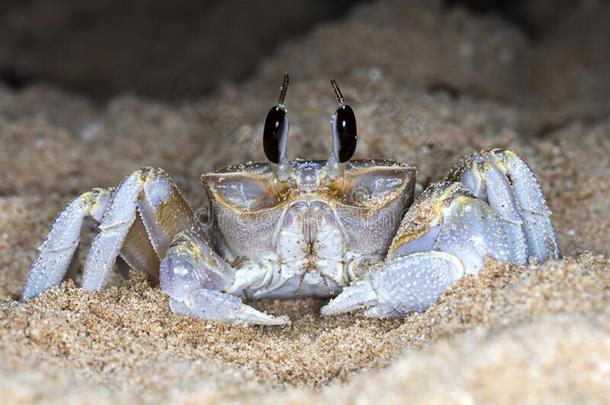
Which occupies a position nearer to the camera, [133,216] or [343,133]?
[343,133]

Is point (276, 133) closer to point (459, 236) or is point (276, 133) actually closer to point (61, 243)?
point (459, 236)

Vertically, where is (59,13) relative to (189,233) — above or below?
above

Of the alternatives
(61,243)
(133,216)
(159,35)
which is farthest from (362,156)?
(159,35)

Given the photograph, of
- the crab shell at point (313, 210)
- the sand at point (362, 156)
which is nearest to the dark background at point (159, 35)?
the sand at point (362, 156)

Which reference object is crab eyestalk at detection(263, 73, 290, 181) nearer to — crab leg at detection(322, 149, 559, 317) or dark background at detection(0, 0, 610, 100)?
crab leg at detection(322, 149, 559, 317)

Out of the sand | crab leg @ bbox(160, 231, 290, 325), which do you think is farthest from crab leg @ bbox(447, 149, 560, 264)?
crab leg @ bbox(160, 231, 290, 325)

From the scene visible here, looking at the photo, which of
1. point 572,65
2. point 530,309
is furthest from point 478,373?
point 572,65

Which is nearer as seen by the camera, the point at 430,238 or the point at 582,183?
the point at 430,238

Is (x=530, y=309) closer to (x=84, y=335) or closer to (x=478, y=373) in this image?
(x=478, y=373)
